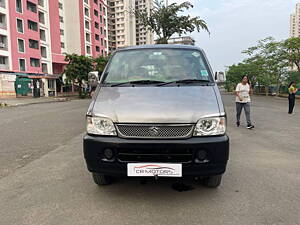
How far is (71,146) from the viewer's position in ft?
17.8

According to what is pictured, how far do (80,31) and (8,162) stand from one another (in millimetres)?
45367

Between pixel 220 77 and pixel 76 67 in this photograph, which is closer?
pixel 220 77

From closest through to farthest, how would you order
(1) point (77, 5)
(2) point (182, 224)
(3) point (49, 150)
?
(2) point (182, 224) < (3) point (49, 150) < (1) point (77, 5)

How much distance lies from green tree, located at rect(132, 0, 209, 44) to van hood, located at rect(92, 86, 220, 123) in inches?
733

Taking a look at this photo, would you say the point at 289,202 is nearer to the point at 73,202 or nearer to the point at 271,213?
the point at 271,213

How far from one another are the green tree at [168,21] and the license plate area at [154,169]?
63.6 feet

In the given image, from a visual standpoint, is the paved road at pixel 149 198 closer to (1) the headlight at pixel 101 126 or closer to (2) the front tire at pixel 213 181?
(2) the front tire at pixel 213 181

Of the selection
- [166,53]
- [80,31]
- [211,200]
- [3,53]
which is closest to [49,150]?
[166,53]

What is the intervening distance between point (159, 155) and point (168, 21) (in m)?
20.3

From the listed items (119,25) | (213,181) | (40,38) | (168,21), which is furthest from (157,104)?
(119,25)

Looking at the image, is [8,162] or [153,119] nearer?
[153,119]

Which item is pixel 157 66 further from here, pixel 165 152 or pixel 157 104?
pixel 165 152

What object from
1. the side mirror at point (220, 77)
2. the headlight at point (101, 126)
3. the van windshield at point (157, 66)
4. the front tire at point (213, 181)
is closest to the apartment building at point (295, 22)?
the side mirror at point (220, 77)

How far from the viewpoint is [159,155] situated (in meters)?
2.50
